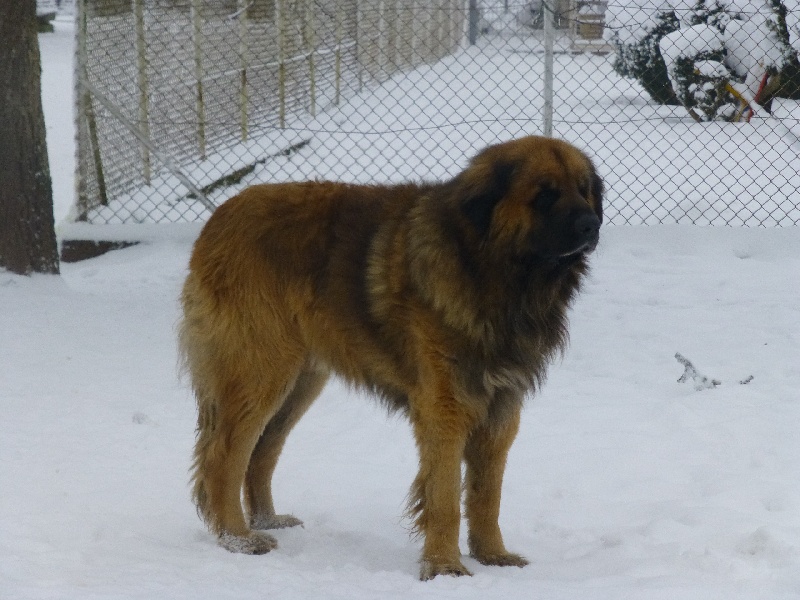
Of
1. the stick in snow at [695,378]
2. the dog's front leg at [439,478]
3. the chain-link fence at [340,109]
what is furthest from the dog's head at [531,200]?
the chain-link fence at [340,109]

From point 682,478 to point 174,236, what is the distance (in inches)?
178

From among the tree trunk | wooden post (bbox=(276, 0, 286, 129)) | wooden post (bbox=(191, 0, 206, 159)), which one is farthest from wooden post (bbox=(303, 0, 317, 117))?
the tree trunk

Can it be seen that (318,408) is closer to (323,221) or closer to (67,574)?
(323,221)

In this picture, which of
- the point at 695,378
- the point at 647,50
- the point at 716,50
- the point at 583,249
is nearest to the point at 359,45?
the point at 647,50

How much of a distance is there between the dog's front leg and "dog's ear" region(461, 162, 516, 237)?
2.01ft

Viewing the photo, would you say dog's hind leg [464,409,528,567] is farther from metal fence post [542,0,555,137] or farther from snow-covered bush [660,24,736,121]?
snow-covered bush [660,24,736,121]

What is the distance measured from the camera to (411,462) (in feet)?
15.1

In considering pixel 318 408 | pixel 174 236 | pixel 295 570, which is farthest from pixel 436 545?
pixel 174 236

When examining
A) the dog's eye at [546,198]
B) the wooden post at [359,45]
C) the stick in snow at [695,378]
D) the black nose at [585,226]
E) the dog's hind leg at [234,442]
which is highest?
the dog's eye at [546,198]

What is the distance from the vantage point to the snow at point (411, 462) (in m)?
3.33

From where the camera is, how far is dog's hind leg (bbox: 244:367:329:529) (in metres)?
4.00

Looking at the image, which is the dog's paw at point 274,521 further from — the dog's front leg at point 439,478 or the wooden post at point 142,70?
the wooden post at point 142,70

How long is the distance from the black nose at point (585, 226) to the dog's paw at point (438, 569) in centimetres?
126

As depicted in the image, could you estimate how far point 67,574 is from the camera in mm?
3227
